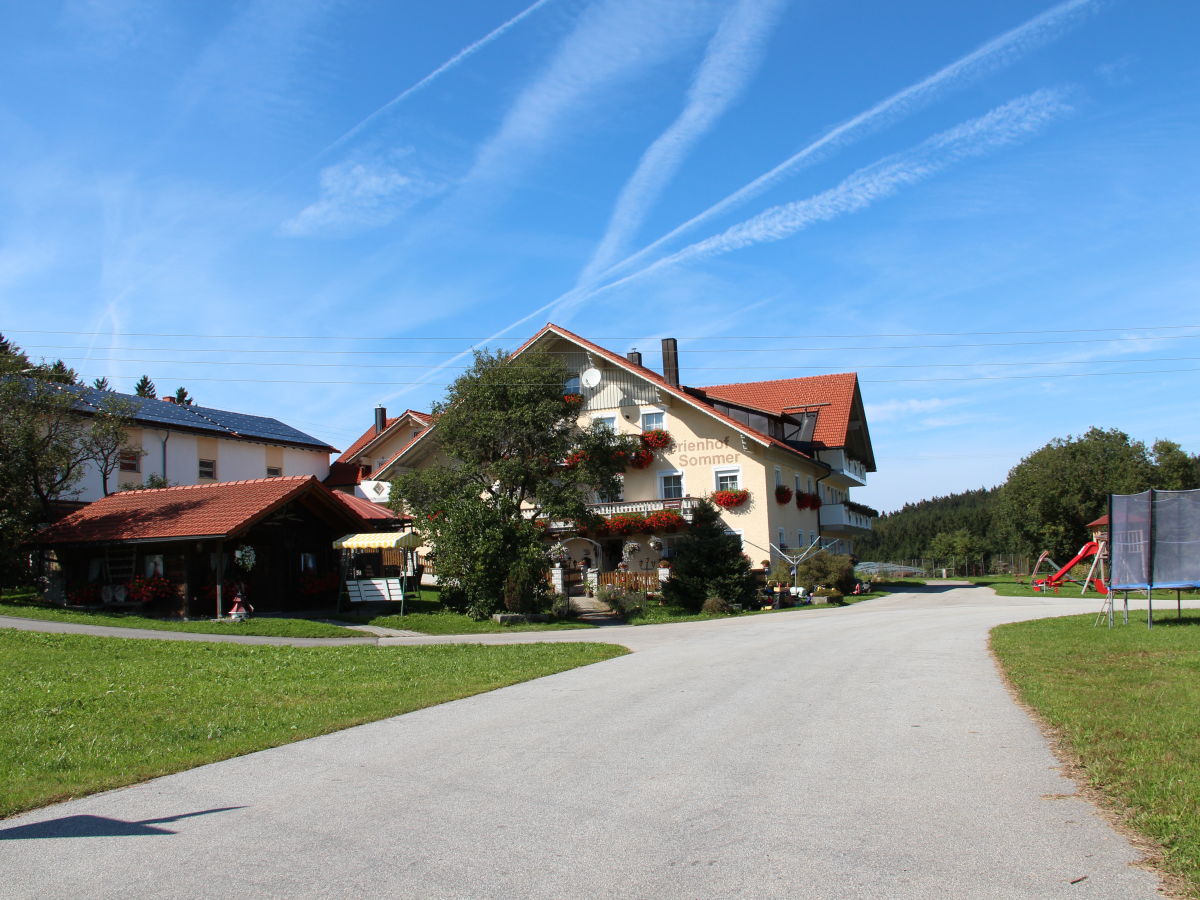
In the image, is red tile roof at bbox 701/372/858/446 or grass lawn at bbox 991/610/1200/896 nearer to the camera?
grass lawn at bbox 991/610/1200/896

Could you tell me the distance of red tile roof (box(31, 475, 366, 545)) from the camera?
2303cm

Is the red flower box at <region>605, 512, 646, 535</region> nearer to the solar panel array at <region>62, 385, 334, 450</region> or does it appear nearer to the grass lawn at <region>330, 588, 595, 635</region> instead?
the grass lawn at <region>330, 588, 595, 635</region>

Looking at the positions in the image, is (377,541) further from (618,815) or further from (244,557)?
(618,815)

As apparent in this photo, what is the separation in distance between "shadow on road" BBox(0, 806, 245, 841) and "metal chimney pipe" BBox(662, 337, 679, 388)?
129ft

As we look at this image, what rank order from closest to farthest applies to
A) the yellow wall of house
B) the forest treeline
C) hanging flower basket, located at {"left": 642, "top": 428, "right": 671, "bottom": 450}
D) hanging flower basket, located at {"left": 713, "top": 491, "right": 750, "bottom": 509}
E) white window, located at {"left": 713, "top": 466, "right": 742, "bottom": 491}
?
1. hanging flower basket, located at {"left": 713, "top": 491, "right": 750, "bottom": 509}
2. the yellow wall of house
3. white window, located at {"left": 713, "top": 466, "right": 742, "bottom": 491}
4. hanging flower basket, located at {"left": 642, "top": 428, "right": 671, "bottom": 450}
5. the forest treeline

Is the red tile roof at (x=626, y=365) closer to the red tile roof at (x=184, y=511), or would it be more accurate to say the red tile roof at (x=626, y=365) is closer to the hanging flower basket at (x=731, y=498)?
the hanging flower basket at (x=731, y=498)

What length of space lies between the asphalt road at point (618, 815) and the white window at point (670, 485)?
29.2m

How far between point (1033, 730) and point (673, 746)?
322 cm

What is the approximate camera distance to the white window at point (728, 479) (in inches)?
1513

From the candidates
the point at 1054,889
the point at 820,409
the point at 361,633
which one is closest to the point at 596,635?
the point at 361,633

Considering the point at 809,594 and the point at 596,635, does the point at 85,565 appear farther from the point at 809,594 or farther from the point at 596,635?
the point at 809,594

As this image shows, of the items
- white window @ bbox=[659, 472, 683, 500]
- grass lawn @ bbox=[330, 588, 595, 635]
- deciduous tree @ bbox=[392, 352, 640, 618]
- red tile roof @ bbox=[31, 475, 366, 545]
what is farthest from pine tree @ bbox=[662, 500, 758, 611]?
red tile roof @ bbox=[31, 475, 366, 545]

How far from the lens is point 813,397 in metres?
48.0

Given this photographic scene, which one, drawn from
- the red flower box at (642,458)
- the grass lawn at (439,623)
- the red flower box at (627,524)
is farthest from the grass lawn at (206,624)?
the red flower box at (642,458)
